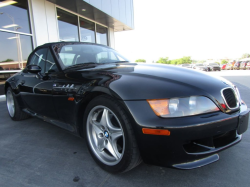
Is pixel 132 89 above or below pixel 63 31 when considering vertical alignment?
below

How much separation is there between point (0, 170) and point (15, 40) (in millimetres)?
6355

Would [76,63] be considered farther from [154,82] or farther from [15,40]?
[15,40]

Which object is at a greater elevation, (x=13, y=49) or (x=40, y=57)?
(x=13, y=49)

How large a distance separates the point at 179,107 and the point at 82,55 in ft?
5.70

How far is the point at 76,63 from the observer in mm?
2383

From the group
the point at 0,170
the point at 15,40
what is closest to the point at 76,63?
the point at 0,170

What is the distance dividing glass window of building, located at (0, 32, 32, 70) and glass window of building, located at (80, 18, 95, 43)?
3.37m

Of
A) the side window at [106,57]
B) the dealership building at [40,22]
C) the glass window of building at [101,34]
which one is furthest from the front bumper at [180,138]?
the glass window of building at [101,34]

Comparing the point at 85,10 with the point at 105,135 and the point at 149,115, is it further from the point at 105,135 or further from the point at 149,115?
the point at 149,115

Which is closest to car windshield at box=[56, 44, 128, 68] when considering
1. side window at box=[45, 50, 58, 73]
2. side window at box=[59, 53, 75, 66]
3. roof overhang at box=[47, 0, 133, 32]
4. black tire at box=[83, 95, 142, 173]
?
side window at box=[59, 53, 75, 66]

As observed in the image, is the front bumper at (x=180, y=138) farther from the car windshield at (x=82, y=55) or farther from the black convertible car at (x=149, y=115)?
the car windshield at (x=82, y=55)

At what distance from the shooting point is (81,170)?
169 cm

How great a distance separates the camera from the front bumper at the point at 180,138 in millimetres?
1258

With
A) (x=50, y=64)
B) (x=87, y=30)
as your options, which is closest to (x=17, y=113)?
(x=50, y=64)
